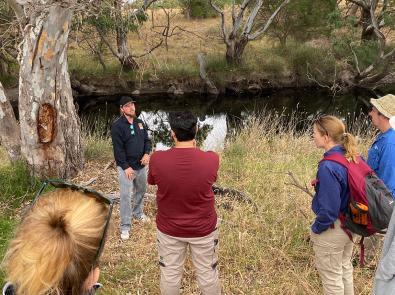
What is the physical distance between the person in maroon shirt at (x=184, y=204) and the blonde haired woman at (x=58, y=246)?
134cm

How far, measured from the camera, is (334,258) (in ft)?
Result: 9.50

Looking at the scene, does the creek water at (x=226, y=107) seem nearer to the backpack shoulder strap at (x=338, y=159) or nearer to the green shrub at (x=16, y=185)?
the green shrub at (x=16, y=185)

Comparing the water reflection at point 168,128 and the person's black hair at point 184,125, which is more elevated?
the person's black hair at point 184,125

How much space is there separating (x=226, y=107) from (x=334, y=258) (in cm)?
1449

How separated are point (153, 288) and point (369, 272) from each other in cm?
185

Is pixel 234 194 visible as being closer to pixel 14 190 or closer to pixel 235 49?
pixel 14 190

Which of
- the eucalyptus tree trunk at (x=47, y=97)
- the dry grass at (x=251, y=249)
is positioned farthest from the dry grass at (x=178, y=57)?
the dry grass at (x=251, y=249)

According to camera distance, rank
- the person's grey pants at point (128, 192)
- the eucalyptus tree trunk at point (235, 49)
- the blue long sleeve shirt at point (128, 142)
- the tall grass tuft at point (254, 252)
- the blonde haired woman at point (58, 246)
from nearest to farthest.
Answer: the blonde haired woman at point (58, 246) → the tall grass tuft at point (254, 252) → the blue long sleeve shirt at point (128, 142) → the person's grey pants at point (128, 192) → the eucalyptus tree trunk at point (235, 49)

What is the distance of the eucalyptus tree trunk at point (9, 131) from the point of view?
5.48 m

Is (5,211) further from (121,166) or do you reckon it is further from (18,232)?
(18,232)

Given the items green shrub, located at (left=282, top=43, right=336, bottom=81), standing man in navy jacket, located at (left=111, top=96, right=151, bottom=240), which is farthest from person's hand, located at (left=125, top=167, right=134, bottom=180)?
green shrub, located at (left=282, top=43, right=336, bottom=81)

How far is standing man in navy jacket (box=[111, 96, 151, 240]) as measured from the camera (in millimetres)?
4109

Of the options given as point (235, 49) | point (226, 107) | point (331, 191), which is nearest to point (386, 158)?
point (331, 191)

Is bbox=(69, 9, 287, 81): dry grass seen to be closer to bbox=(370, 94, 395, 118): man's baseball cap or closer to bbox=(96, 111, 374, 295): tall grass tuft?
bbox=(96, 111, 374, 295): tall grass tuft
